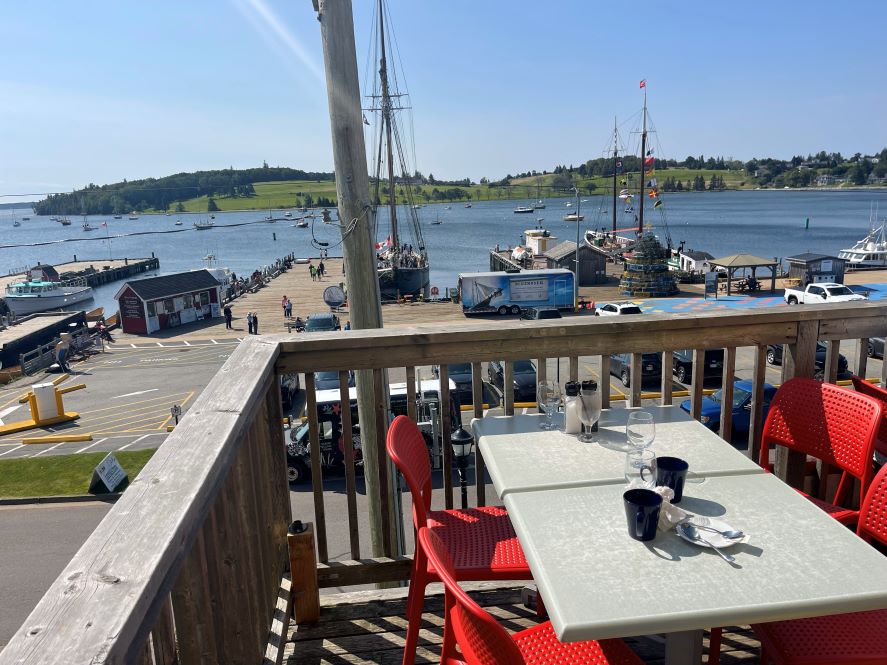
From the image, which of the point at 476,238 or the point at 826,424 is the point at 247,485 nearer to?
the point at 826,424

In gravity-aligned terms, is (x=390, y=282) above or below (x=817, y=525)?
below

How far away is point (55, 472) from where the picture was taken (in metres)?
14.9

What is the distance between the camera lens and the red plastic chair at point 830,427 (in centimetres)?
238

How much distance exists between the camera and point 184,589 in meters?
1.34

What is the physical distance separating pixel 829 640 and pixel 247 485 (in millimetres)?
1746

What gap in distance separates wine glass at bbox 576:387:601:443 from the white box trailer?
3050 cm

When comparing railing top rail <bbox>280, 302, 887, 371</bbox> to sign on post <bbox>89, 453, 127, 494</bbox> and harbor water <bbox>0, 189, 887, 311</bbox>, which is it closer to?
sign on post <bbox>89, 453, 127, 494</bbox>

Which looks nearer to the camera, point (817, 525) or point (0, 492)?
point (817, 525)

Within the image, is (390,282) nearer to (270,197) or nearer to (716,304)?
(716,304)

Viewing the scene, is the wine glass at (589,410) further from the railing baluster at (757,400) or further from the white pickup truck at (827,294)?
the white pickup truck at (827,294)

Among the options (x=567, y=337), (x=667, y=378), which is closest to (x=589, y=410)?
(x=567, y=337)

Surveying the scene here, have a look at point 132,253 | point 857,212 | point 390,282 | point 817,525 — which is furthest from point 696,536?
point 857,212

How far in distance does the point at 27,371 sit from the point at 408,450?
1319 inches

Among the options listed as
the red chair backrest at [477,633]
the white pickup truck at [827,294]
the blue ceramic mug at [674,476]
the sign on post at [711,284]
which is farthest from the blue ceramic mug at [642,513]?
the sign on post at [711,284]
